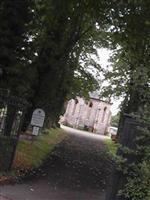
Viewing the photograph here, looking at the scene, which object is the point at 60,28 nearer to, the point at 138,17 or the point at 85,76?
the point at 138,17

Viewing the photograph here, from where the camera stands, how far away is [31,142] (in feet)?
86.8

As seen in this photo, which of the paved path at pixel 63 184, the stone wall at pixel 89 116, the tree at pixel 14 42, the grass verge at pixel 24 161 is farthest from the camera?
the stone wall at pixel 89 116

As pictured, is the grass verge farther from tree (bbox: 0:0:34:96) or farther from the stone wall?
the stone wall

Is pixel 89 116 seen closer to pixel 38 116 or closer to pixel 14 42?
pixel 14 42

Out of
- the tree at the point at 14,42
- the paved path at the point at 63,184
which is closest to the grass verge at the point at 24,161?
the paved path at the point at 63,184

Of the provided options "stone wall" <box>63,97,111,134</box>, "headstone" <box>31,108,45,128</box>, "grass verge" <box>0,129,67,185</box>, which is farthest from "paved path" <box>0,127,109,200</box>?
"stone wall" <box>63,97,111,134</box>

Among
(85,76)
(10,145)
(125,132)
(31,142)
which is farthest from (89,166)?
(85,76)

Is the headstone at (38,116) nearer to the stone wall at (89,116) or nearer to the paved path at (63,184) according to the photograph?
the paved path at (63,184)

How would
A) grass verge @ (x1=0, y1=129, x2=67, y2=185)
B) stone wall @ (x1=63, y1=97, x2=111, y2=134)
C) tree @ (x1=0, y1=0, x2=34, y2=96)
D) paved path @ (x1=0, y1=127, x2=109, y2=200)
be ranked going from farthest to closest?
1. stone wall @ (x1=63, y1=97, x2=111, y2=134)
2. tree @ (x1=0, y1=0, x2=34, y2=96)
3. grass verge @ (x1=0, y1=129, x2=67, y2=185)
4. paved path @ (x1=0, y1=127, x2=109, y2=200)

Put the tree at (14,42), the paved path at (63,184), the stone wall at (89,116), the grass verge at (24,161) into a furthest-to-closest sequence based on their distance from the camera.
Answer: the stone wall at (89,116) → the tree at (14,42) → the grass verge at (24,161) → the paved path at (63,184)

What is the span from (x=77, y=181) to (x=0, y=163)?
3118 mm

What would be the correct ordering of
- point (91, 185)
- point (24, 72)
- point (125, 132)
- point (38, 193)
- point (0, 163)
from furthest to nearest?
point (24, 72)
point (91, 185)
point (0, 163)
point (38, 193)
point (125, 132)

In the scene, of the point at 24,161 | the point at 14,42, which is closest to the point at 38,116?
the point at 14,42

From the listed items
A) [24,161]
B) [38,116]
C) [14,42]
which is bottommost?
[24,161]
